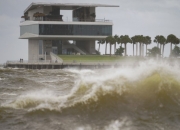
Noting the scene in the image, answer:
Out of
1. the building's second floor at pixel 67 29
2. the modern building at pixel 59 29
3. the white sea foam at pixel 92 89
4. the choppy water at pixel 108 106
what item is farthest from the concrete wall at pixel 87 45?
the choppy water at pixel 108 106

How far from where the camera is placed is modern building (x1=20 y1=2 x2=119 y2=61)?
106000mm

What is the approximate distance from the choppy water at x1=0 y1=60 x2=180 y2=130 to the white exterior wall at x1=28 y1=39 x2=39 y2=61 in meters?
91.5

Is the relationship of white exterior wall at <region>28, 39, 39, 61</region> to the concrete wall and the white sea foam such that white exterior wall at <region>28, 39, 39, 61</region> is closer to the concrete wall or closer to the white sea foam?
the concrete wall

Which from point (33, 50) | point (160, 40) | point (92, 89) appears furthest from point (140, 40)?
point (92, 89)

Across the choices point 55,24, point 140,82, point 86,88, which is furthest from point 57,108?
point 55,24

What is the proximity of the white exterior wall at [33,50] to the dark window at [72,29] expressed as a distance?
7086 millimetres

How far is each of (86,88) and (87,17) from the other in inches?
3709

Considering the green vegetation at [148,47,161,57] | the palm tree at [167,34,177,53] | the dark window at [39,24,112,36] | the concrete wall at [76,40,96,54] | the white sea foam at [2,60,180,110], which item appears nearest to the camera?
the white sea foam at [2,60,180,110]

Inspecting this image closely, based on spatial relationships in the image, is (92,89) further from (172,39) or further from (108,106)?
(172,39)

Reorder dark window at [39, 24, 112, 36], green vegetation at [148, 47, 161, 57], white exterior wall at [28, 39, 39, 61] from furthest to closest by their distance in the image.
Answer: green vegetation at [148, 47, 161, 57]
white exterior wall at [28, 39, 39, 61]
dark window at [39, 24, 112, 36]

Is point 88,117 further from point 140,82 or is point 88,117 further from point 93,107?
point 140,82

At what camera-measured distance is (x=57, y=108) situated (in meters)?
15.9

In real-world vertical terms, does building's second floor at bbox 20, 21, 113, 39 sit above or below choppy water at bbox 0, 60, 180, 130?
above

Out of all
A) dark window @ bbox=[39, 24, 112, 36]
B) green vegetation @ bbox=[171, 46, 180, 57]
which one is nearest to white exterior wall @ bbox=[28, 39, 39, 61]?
dark window @ bbox=[39, 24, 112, 36]
